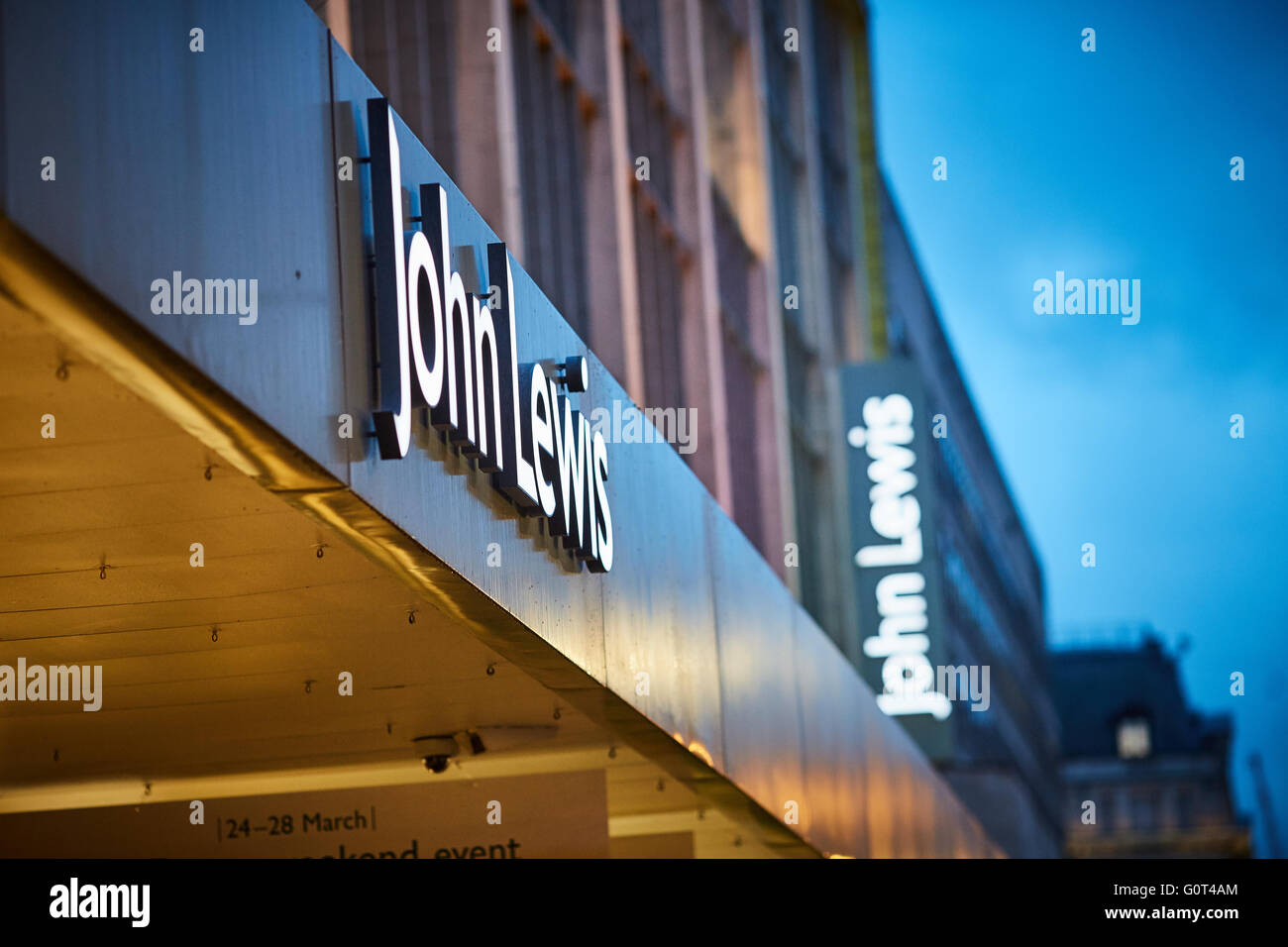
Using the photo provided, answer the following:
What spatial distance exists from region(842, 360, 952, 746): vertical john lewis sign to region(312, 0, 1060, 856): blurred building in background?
0.70 feet

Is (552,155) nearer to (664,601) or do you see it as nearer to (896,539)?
(664,601)

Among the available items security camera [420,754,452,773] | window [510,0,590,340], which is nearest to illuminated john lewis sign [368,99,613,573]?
security camera [420,754,452,773]

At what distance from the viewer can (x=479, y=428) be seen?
6707 millimetres

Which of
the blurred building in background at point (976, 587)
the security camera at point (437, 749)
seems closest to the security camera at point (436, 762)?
the security camera at point (437, 749)

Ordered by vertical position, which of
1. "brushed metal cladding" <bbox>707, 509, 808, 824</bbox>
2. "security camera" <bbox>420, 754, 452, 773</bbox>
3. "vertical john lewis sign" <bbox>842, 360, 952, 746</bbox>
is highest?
"vertical john lewis sign" <bbox>842, 360, 952, 746</bbox>

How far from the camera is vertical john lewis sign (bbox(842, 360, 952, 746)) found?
25.6m

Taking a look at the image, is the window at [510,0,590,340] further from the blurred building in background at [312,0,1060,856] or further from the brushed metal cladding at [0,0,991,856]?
the brushed metal cladding at [0,0,991,856]

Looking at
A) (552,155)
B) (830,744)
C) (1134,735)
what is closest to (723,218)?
(552,155)

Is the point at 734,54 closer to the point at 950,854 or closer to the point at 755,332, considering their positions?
the point at 755,332

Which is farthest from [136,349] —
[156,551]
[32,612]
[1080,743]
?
[1080,743]

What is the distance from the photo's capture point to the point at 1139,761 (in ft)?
292

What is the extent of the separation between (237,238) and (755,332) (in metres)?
18.9

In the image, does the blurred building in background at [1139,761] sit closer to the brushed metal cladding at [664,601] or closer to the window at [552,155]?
the window at [552,155]

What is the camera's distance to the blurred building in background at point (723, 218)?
12.8 meters
